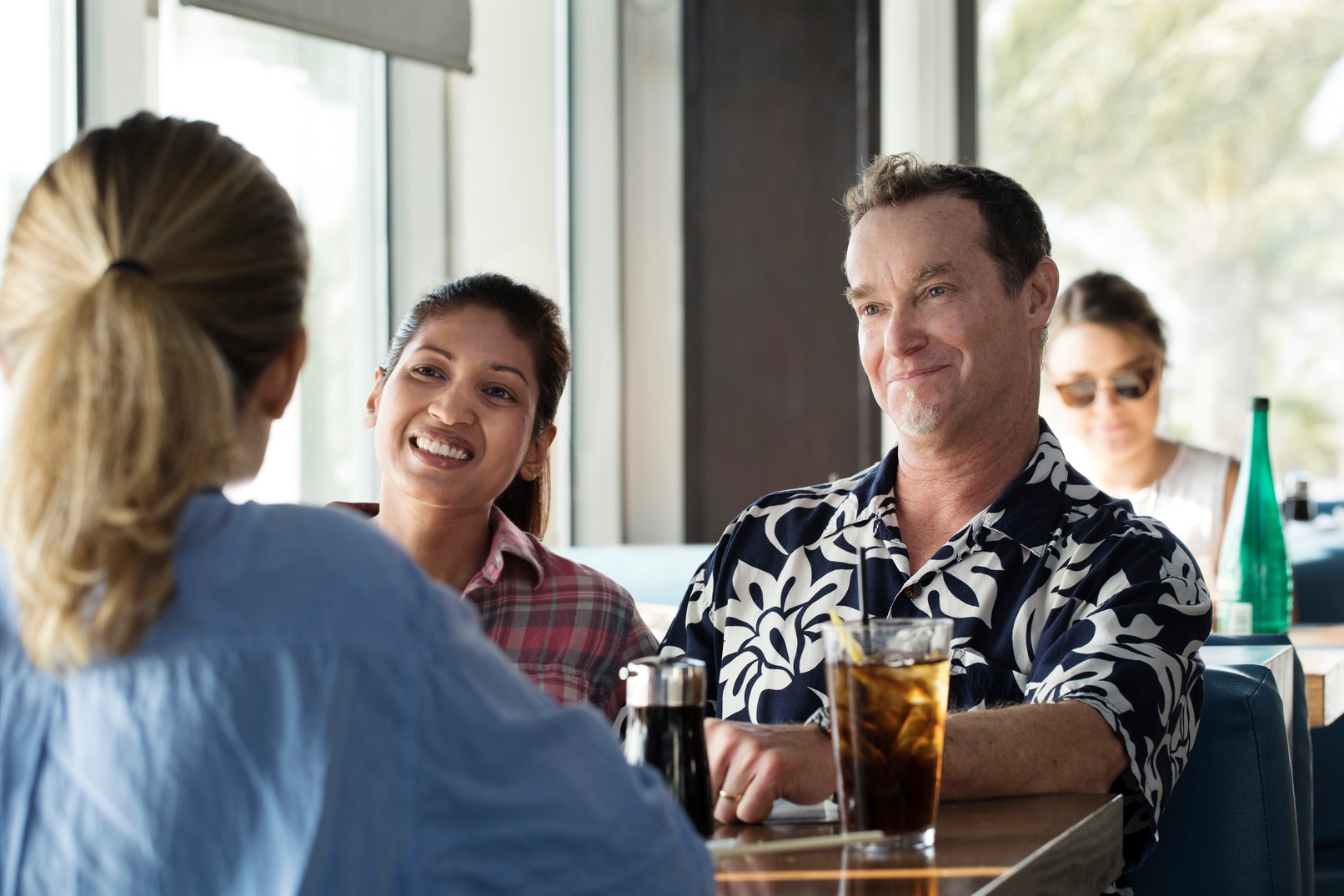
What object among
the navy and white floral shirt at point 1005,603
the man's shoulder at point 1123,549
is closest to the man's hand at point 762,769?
the navy and white floral shirt at point 1005,603

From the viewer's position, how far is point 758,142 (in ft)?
13.0

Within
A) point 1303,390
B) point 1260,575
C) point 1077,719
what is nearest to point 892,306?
point 1077,719

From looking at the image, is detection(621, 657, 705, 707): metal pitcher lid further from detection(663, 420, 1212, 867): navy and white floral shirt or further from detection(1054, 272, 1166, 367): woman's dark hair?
detection(1054, 272, 1166, 367): woman's dark hair

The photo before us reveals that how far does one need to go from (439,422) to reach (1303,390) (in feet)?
34.6

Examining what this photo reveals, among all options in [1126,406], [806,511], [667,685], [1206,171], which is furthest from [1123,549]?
[1206,171]

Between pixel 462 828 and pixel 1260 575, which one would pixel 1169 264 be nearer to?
pixel 1260 575

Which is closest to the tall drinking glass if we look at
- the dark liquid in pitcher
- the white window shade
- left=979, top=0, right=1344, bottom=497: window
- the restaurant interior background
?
the dark liquid in pitcher

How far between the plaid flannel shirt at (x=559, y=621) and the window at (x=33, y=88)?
126cm

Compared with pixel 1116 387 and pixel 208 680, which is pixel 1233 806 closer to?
pixel 208 680

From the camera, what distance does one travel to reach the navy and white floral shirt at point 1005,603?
1330 millimetres

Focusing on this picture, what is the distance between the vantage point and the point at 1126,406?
328 cm

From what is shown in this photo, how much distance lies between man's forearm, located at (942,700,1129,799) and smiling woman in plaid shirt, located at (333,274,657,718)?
24.2 inches

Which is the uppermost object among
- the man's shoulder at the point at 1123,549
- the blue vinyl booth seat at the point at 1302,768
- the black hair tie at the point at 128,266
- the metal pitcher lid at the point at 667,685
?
the black hair tie at the point at 128,266

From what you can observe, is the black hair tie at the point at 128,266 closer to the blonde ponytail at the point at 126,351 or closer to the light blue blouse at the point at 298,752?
the blonde ponytail at the point at 126,351
